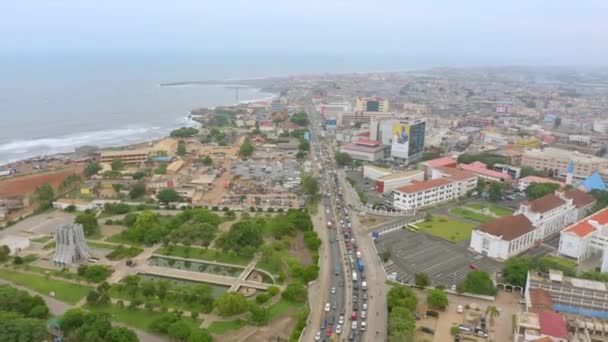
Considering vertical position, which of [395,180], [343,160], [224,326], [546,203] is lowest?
[224,326]

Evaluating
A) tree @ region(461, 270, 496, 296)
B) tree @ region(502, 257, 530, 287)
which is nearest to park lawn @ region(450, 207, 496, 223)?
tree @ region(502, 257, 530, 287)

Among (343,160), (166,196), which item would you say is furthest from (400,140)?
(166,196)

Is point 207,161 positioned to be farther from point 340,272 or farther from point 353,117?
point 353,117

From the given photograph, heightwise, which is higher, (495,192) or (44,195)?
(495,192)

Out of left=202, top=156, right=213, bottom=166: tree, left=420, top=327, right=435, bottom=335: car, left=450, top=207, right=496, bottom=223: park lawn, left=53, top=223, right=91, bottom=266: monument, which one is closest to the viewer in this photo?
left=420, top=327, right=435, bottom=335: car

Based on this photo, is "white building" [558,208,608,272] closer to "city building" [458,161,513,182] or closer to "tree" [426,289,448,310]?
"tree" [426,289,448,310]

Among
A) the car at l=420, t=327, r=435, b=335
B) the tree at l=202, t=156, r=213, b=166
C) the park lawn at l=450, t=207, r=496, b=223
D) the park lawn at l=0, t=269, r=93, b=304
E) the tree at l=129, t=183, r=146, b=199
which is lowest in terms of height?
the park lawn at l=0, t=269, r=93, b=304

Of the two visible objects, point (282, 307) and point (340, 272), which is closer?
point (282, 307)

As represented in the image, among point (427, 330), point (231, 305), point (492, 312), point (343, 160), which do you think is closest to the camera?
point (427, 330)

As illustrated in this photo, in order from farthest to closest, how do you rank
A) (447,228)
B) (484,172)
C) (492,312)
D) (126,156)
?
1. (126,156)
2. (484,172)
3. (447,228)
4. (492,312)
